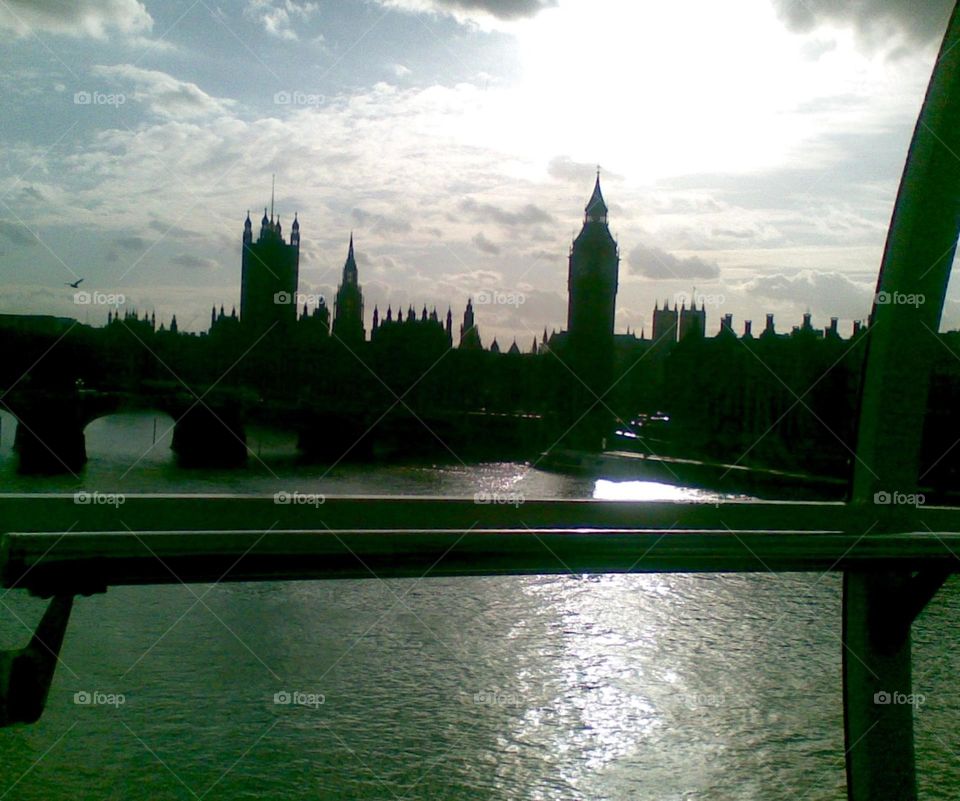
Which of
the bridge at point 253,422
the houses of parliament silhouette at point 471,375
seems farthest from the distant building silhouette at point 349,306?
the bridge at point 253,422

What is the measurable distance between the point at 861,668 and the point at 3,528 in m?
1.19

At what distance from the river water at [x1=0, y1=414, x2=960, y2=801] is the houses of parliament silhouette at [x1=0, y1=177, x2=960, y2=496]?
40cm

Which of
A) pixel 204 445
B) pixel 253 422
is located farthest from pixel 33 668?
pixel 204 445

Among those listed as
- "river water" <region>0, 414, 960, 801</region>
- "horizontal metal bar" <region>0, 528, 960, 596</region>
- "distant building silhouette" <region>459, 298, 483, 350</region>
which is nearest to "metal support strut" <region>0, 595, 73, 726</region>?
"horizontal metal bar" <region>0, 528, 960, 596</region>

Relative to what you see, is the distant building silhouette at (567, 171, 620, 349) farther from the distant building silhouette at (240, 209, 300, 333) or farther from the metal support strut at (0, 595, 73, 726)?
the metal support strut at (0, 595, 73, 726)

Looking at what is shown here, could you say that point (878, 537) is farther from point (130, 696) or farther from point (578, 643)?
point (130, 696)

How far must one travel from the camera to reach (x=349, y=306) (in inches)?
131

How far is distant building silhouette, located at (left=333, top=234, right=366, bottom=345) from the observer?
127 inches

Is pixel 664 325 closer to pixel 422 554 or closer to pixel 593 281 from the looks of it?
pixel 593 281

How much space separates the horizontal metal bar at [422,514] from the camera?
32.7 inches

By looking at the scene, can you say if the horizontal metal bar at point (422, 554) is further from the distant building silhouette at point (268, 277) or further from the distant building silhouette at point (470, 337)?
the distant building silhouette at point (470, 337)

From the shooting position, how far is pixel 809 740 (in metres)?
1.85

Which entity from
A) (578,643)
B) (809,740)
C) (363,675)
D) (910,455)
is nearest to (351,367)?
(363,675)

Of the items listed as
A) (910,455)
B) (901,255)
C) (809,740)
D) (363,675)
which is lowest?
(363,675)
